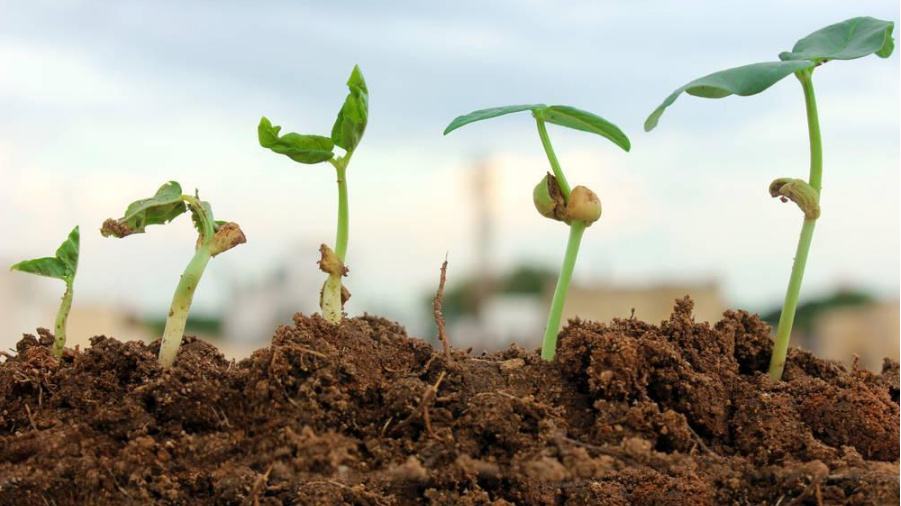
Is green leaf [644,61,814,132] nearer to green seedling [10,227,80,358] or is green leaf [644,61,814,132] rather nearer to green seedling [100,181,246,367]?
green seedling [100,181,246,367]

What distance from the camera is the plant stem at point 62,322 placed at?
1115mm

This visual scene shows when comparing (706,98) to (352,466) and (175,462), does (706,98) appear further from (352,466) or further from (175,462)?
(175,462)

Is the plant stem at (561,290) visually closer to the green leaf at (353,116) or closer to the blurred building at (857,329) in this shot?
the green leaf at (353,116)

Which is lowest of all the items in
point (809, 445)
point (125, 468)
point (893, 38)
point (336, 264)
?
point (125, 468)

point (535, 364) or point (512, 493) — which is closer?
point (512, 493)

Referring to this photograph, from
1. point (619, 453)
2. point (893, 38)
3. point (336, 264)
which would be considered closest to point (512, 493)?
point (619, 453)

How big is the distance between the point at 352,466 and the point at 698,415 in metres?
0.40

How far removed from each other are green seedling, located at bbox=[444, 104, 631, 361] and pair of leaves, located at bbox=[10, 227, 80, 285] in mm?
512

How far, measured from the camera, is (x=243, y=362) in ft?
3.36

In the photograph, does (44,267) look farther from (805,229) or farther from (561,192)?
(805,229)

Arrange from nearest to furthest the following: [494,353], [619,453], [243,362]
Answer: [619,453], [243,362], [494,353]

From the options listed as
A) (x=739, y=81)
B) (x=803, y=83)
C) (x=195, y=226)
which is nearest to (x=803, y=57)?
(x=803, y=83)

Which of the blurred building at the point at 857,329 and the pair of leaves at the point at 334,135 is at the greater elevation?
the blurred building at the point at 857,329

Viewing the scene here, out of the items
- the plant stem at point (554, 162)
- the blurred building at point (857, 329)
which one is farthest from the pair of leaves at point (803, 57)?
the blurred building at point (857, 329)
